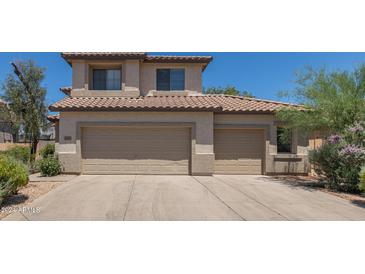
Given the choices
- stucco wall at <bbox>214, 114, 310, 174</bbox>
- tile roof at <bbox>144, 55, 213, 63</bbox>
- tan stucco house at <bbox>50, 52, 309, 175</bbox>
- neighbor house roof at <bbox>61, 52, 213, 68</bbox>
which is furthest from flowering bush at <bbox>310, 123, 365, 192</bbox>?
neighbor house roof at <bbox>61, 52, 213, 68</bbox>

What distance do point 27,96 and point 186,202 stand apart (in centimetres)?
1429

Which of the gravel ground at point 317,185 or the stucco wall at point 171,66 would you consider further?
the stucco wall at point 171,66

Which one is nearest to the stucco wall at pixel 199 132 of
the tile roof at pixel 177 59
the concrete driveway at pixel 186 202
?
the concrete driveway at pixel 186 202

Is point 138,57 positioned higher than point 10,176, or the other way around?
point 138,57

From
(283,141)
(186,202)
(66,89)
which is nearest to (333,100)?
(283,141)

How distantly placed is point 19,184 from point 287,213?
7356mm

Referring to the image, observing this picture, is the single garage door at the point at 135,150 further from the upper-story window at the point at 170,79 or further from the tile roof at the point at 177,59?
the tile roof at the point at 177,59

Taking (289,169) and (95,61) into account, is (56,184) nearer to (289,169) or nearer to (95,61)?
(95,61)

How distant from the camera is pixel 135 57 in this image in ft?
46.0

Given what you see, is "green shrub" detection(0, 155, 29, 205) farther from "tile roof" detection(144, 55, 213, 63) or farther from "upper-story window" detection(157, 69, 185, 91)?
"tile roof" detection(144, 55, 213, 63)

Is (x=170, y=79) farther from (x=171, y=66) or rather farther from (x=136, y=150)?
(x=136, y=150)

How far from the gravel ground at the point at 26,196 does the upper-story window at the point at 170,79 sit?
8194 mm

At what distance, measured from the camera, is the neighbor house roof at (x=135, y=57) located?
13820mm

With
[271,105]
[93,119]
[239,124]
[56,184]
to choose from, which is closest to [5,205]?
[56,184]
